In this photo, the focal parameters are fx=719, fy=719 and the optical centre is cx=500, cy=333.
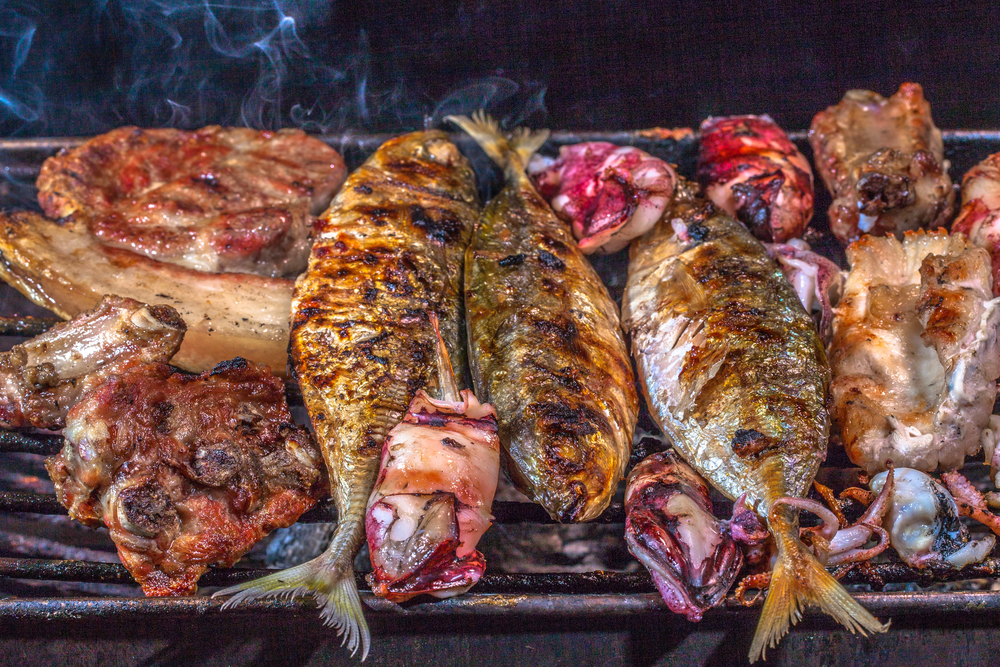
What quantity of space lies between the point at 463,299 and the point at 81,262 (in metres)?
1.65

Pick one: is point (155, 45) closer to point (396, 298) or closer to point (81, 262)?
point (81, 262)

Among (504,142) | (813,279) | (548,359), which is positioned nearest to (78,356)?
(548,359)

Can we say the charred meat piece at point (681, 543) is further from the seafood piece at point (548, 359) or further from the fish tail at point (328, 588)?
the fish tail at point (328, 588)

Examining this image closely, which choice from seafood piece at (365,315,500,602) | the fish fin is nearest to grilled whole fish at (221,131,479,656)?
the fish fin

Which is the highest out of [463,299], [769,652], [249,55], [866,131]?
[249,55]

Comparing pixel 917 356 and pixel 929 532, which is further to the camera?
pixel 917 356

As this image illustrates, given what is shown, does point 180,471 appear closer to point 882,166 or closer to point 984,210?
point 882,166

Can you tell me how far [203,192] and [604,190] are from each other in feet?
6.31

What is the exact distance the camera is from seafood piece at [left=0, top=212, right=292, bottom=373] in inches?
115

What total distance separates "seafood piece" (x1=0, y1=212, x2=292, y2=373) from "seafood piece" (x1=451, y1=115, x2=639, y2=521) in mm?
845

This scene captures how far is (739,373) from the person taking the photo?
261cm

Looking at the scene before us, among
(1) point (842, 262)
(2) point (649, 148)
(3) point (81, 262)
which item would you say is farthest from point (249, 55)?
(1) point (842, 262)

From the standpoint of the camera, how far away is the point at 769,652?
8.39 feet

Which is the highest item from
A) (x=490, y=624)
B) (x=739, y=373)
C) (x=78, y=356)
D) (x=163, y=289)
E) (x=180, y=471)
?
(x=163, y=289)
